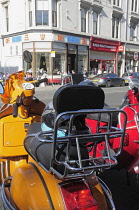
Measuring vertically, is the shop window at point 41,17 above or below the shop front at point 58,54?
above

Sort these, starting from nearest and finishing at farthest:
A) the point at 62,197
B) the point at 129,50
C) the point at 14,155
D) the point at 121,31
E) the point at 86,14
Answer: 1. the point at 62,197
2. the point at 14,155
3. the point at 86,14
4. the point at 121,31
5. the point at 129,50

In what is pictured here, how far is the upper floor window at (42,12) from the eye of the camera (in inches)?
792

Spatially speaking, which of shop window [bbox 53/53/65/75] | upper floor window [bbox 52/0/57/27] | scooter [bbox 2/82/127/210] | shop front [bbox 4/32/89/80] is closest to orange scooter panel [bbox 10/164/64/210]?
scooter [bbox 2/82/127/210]

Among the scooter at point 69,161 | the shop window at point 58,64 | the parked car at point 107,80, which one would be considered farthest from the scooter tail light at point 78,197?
the shop window at point 58,64

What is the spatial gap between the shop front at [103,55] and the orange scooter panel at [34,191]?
23.4 metres

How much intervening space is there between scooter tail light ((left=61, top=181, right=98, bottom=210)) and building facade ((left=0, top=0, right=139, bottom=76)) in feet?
52.6

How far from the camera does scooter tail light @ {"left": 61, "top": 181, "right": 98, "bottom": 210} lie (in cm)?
166

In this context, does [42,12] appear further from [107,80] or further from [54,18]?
[107,80]

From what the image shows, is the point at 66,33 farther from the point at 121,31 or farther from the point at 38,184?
the point at 38,184

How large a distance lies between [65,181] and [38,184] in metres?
0.22

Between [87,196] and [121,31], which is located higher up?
[121,31]

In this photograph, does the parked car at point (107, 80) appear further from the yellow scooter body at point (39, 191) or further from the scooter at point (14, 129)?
the yellow scooter body at point (39, 191)

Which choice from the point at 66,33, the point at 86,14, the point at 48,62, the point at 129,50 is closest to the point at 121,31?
the point at 129,50

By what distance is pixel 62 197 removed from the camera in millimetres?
1690
